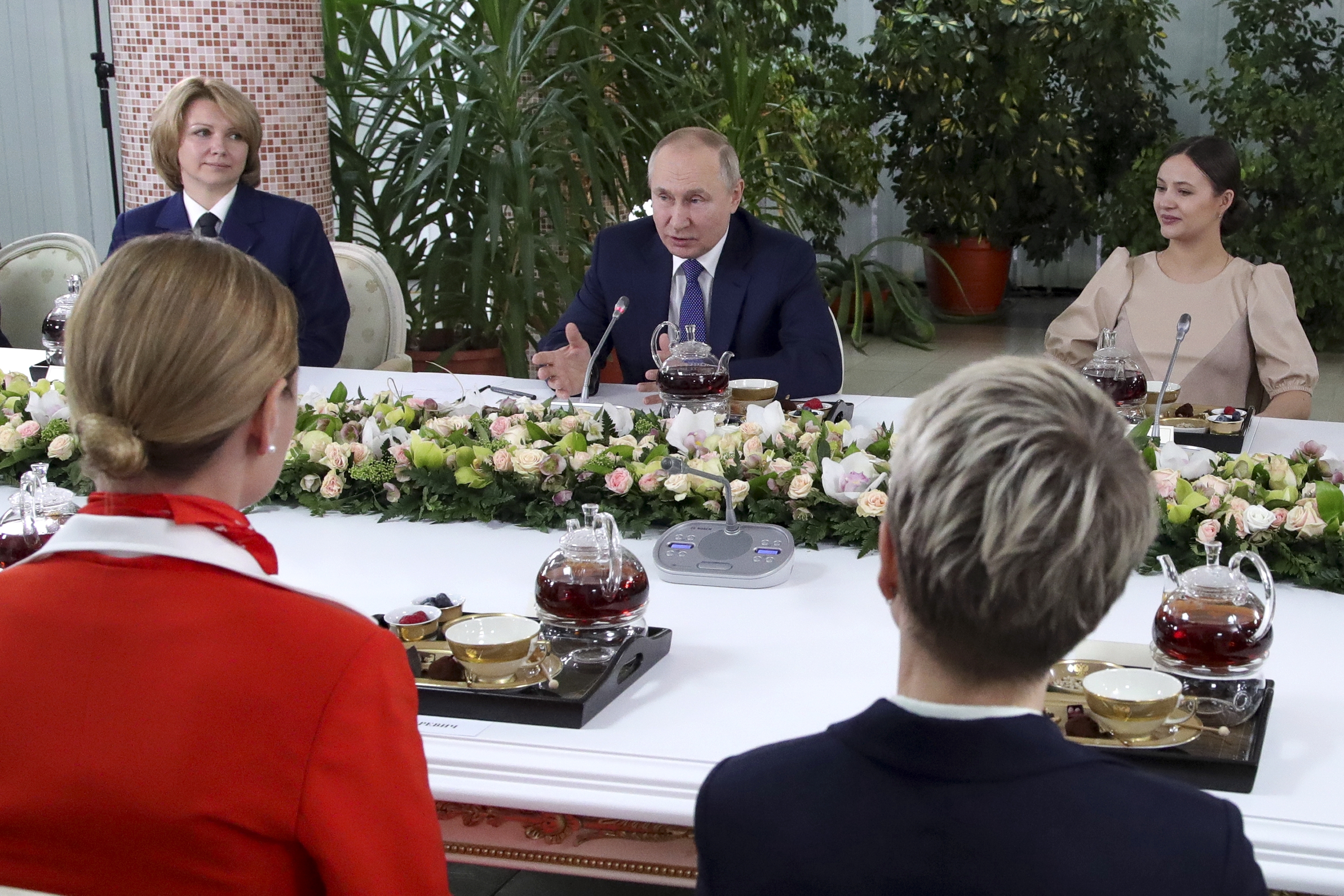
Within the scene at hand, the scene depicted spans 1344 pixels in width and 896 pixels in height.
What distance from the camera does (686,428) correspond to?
2.38 metres

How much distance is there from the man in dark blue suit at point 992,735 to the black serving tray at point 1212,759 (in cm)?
45

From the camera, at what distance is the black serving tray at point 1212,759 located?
132cm

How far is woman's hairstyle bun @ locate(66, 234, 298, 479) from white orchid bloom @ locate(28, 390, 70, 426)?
1518 mm

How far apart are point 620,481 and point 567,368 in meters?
0.93

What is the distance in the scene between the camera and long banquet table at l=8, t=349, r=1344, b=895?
1.36m

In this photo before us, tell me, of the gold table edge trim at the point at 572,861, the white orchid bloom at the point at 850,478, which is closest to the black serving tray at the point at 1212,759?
the gold table edge trim at the point at 572,861

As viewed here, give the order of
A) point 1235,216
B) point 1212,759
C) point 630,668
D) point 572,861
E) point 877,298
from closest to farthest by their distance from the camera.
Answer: point 1212,759 < point 572,861 < point 630,668 < point 1235,216 < point 877,298

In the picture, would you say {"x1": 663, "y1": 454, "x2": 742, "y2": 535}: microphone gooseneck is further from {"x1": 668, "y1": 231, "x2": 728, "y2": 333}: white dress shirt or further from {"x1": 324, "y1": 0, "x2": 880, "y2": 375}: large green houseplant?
{"x1": 324, "y1": 0, "x2": 880, "y2": 375}: large green houseplant

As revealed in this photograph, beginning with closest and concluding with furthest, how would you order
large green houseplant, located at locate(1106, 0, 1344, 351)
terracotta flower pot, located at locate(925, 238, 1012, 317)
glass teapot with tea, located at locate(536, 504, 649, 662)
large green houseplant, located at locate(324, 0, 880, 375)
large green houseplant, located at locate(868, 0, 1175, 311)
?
1. glass teapot with tea, located at locate(536, 504, 649, 662)
2. large green houseplant, located at locate(324, 0, 880, 375)
3. large green houseplant, located at locate(1106, 0, 1344, 351)
4. large green houseplant, located at locate(868, 0, 1175, 311)
5. terracotta flower pot, located at locate(925, 238, 1012, 317)

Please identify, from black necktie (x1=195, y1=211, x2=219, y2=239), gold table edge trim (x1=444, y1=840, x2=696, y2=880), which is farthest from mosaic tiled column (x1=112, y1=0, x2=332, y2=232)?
gold table edge trim (x1=444, y1=840, x2=696, y2=880)

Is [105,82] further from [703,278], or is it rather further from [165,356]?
[165,356]

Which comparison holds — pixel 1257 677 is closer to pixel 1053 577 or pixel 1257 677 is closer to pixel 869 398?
pixel 1053 577

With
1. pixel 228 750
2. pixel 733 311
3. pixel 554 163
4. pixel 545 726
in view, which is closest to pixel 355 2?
pixel 554 163

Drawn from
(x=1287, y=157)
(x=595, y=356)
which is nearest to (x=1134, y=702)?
(x=595, y=356)
